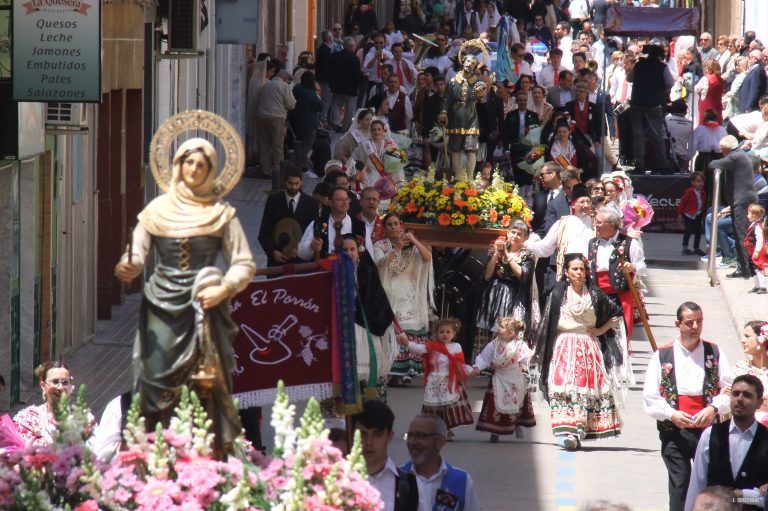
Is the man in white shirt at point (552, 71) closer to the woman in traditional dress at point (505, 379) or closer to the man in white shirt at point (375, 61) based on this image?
the man in white shirt at point (375, 61)

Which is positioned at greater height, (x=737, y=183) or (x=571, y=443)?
(x=737, y=183)

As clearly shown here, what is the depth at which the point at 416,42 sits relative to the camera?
38281mm

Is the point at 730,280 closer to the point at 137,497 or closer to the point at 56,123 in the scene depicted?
the point at 56,123

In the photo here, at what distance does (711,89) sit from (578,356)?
17022 millimetres

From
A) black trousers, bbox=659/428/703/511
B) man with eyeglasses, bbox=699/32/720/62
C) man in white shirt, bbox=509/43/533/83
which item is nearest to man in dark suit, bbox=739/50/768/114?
man in white shirt, bbox=509/43/533/83

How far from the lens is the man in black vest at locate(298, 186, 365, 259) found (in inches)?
576

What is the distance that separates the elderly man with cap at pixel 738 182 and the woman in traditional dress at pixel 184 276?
17.0 m

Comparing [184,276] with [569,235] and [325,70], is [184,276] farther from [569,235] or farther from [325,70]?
[325,70]

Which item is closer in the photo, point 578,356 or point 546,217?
point 578,356

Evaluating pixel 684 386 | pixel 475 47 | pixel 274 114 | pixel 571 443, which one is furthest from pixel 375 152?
pixel 684 386

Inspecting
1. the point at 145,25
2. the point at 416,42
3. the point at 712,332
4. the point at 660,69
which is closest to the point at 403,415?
Result: the point at 712,332

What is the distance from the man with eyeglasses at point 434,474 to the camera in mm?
9664

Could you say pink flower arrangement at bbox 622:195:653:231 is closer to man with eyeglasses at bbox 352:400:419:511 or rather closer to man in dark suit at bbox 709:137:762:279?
man in dark suit at bbox 709:137:762:279

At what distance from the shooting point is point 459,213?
17.6 meters
